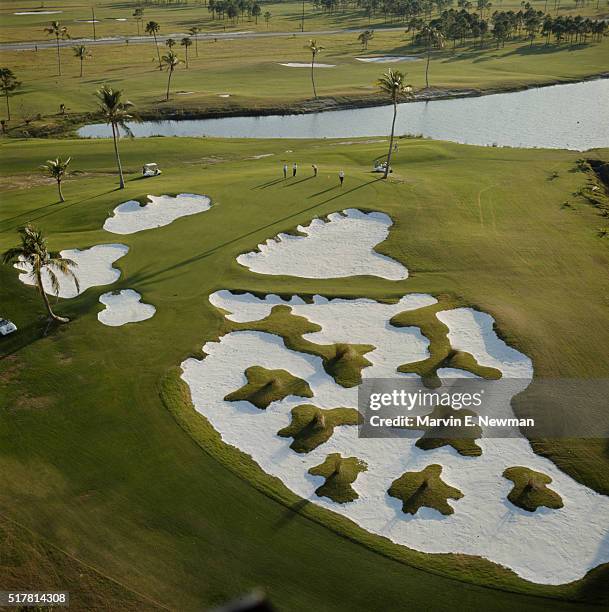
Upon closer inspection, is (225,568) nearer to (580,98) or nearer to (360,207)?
(360,207)

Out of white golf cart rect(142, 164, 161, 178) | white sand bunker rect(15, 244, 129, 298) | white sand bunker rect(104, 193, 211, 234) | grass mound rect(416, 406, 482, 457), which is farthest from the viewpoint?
white golf cart rect(142, 164, 161, 178)

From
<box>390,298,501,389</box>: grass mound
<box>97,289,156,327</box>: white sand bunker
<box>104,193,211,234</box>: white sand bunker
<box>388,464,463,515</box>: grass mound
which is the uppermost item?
<box>104,193,211,234</box>: white sand bunker

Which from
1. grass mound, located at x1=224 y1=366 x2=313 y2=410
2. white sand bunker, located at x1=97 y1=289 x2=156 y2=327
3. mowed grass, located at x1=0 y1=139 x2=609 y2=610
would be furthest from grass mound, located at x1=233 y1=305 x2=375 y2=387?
white sand bunker, located at x1=97 y1=289 x2=156 y2=327

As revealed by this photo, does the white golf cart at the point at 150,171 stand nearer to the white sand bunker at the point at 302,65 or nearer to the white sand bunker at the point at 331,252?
the white sand bunker at the point at 331,252

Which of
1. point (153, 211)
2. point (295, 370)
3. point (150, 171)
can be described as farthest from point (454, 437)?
point (150, 171)

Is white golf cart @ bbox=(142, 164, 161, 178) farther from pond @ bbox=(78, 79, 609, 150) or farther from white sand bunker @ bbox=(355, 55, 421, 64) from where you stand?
white sand bunker @ bbox=(355, 55, 421, 64)
